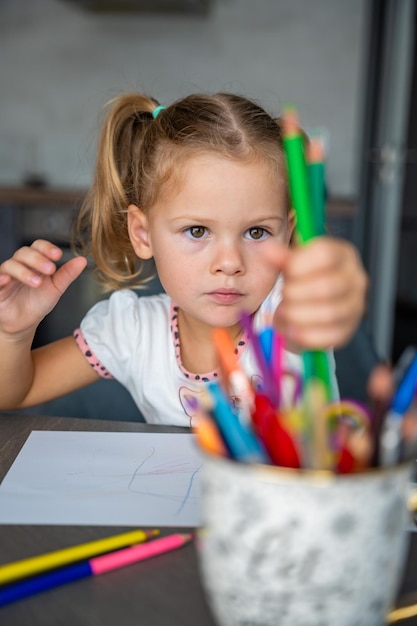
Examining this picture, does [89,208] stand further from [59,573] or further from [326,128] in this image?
[326,128]

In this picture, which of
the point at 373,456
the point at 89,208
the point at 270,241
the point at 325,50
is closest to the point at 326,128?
the point at 325,50

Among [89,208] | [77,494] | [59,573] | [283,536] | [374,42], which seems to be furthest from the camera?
[374,42]

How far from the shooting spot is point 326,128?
352 cm

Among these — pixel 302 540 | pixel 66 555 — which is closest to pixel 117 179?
pixel 66 555

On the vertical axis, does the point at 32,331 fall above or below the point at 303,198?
below

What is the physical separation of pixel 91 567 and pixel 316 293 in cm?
26

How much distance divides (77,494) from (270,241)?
0.45 meters

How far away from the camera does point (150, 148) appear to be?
1095 mm

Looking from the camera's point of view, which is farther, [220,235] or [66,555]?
[220,235]

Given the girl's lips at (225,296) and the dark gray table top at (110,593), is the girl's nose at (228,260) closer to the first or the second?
the girl's lips at (225,296)

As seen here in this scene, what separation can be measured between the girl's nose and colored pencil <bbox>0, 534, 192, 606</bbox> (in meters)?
0.43

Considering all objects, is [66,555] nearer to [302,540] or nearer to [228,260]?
[302,540]

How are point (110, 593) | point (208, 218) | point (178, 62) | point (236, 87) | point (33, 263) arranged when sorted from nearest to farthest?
point (110, 593) < point (33, 263) < point (208, 218) < point (236, 87) < point (178, 62)

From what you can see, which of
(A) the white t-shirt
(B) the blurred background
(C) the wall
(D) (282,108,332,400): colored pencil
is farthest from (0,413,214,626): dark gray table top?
(C) the wall
